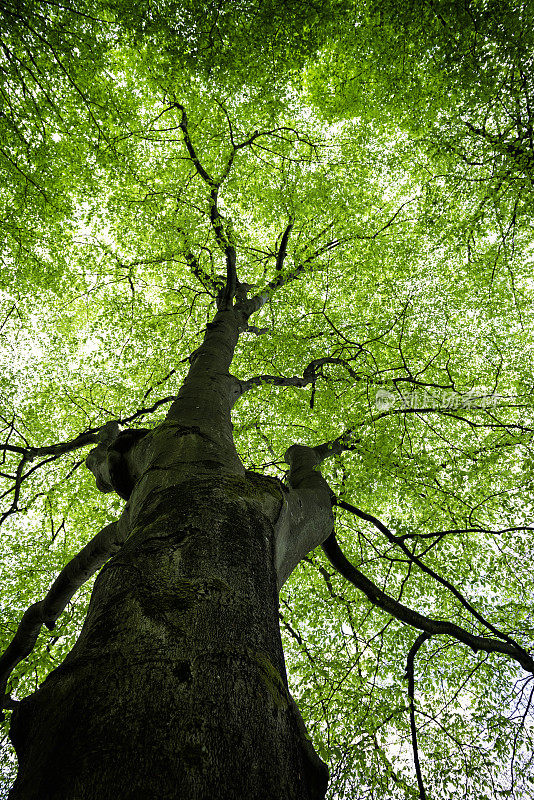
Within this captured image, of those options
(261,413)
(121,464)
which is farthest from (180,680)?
(261,413)

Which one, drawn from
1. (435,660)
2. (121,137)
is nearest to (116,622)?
(435,660)

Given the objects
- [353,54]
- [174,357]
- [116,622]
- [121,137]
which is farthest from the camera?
[174,357]

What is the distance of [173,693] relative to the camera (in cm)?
119

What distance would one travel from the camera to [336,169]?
10531 millimetres

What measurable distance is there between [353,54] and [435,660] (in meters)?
11.6

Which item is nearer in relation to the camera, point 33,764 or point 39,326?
point 33,764

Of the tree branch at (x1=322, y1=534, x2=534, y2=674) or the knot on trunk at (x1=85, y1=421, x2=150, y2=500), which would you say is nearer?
the knot on trunk at (x1=85, y1=421, x2=150, y2=500)

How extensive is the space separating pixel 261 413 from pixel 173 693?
8.84 metres

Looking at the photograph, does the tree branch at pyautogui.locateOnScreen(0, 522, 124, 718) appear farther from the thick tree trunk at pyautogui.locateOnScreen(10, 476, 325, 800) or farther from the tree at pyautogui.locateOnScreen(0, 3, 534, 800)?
the thick tree trunk at pyautogui.locateOnScreen(10, 476, 325, 800)

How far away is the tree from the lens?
4.50ft

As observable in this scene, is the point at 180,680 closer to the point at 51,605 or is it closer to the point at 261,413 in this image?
the point at 51,605

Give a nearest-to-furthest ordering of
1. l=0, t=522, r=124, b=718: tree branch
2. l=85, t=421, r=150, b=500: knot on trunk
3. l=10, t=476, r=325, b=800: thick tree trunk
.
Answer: l=10, t=476, r=325, b=800: thick tree trunk < l=85, t=421, r=150, b=500: knot on trunk < l=0, t=522, r=124, b=718: tree branch

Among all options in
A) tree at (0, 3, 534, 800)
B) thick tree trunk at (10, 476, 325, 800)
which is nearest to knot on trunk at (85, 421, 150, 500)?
tree at (0, 3, 534, 800)

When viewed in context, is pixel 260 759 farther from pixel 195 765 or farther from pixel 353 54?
pixel 353 54
